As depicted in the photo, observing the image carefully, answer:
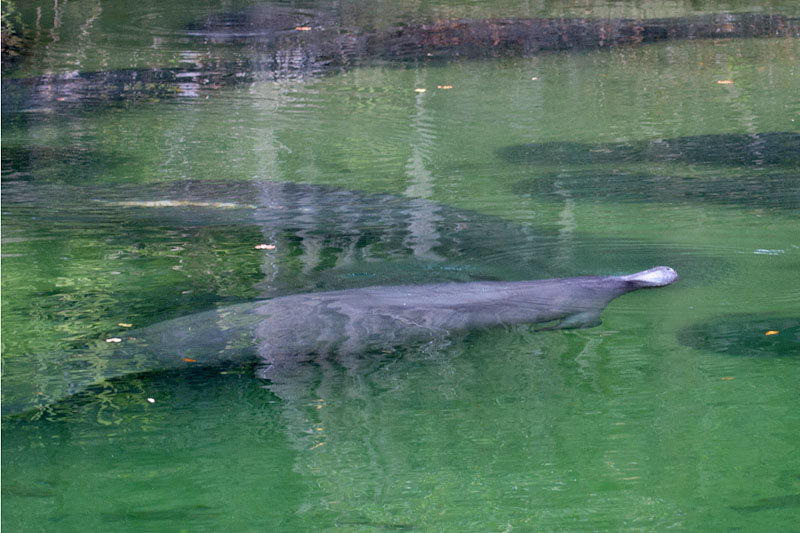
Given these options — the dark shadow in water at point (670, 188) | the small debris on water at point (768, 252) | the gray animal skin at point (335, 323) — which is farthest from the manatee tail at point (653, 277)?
the dark shadow in water at point (670, 188)

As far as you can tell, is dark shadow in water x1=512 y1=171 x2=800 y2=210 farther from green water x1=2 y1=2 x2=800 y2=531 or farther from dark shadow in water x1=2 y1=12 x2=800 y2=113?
dark shadow in water x1=2 y1=12 x2=800 y2=113

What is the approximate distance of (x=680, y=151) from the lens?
7848 mm

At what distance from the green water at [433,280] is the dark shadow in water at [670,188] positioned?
3cm

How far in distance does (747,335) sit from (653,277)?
721mm

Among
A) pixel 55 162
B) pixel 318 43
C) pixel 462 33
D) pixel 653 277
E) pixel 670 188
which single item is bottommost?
pixel 653 277

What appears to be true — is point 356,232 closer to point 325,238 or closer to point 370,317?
point 325,238

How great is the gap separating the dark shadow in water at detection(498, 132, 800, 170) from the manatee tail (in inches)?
101

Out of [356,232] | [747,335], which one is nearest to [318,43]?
[356,232]

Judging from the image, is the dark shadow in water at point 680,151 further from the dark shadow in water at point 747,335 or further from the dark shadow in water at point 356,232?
the dark shadow in water at point 747,335

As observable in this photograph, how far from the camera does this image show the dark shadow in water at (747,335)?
432 cm

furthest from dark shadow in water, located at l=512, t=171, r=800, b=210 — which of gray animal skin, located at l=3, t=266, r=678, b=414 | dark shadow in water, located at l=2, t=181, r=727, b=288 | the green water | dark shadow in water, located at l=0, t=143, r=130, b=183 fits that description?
dark shadow in water, located at l=0, t=143, r=130, b=183

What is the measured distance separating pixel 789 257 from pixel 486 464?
2.94 meters

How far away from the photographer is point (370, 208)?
22.0ft

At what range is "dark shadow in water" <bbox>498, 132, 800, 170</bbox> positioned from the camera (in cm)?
759
